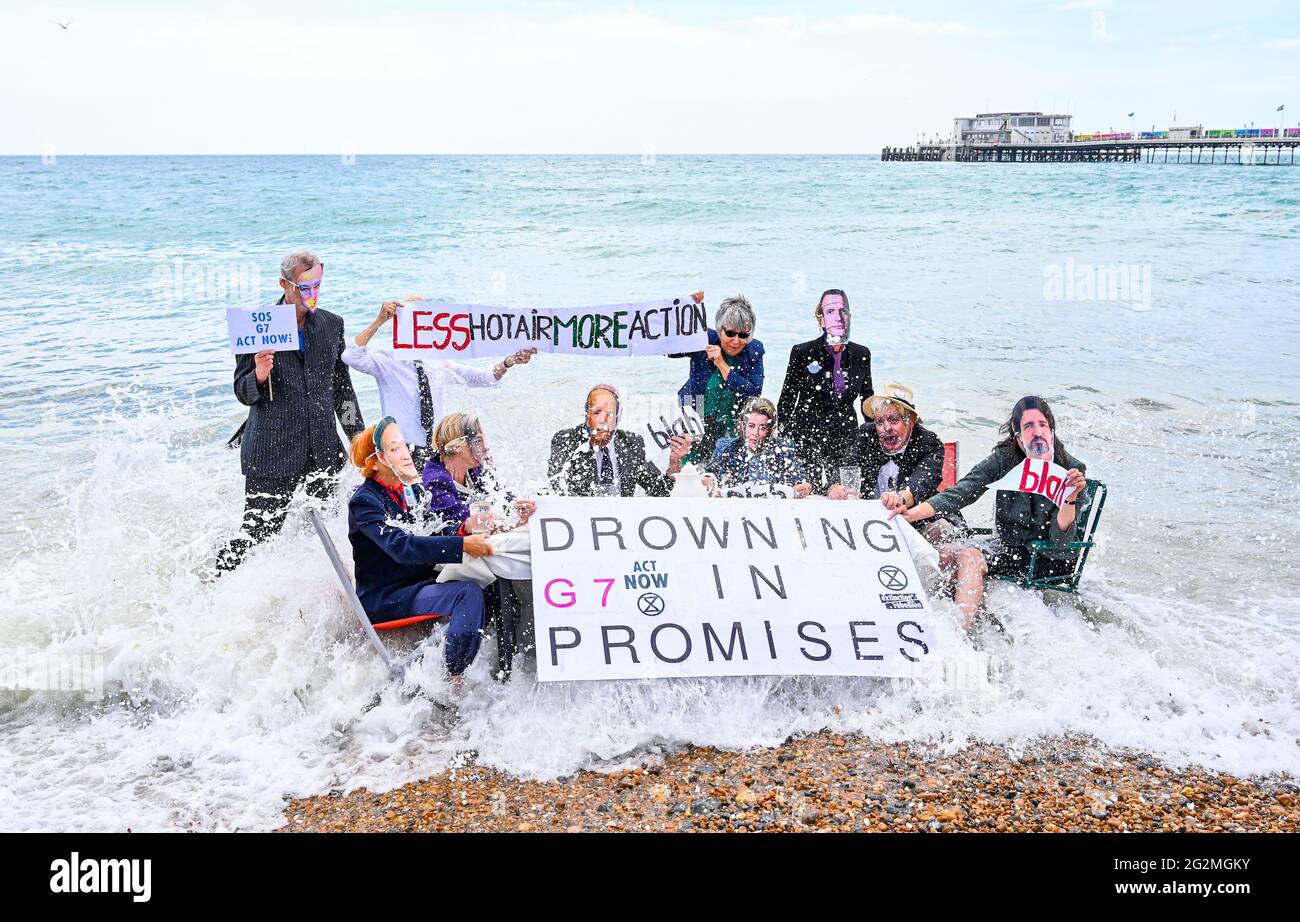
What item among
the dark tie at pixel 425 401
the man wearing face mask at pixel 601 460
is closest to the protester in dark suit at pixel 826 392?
the man wearing face mask at pixel 601 460

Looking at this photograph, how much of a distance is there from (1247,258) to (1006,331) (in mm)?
12986

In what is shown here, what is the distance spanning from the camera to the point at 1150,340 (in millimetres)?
17453

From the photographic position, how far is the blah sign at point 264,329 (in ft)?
19.7

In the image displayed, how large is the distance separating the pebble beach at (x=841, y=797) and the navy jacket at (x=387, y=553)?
0.93 meters

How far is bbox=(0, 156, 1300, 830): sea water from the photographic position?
5.27 m

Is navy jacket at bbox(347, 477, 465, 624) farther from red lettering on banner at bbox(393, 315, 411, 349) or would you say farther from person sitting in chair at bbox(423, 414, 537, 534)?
red lettering on banner at bbox(393, 315, 411, 349)

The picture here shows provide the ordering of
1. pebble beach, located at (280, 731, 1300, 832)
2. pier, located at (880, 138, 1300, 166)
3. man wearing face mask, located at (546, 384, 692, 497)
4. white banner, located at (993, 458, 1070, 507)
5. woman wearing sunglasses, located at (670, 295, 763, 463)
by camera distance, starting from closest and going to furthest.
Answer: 1. pebble beach, located at (280, 731, 1300, 832)
2. white banner, located at (993, 458, 1070, 507)
3. man wearing face mask, located at (546, 384, 692, 497)
4. woman wearing sunglasses, located at (670, 295, 763, 463)
5. pier, located at (880, 138, 1300, 166)

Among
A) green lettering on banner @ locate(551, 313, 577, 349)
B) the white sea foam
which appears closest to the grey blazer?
the white sea foam

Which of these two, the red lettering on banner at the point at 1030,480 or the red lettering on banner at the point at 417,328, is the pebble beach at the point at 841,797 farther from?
the red lettering on banner at the point at 417,328

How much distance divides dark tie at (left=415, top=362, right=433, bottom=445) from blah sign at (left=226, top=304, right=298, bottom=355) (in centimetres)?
135

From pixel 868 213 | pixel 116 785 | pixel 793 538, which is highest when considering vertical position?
pixel 868 213

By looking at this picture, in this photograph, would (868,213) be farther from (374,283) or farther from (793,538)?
(793,538)

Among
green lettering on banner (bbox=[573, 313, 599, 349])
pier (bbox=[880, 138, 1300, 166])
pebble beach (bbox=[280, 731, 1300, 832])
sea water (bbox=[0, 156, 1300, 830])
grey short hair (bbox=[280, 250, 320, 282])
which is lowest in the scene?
pebble beach (bbox=[280, 731, 1300, 832])
